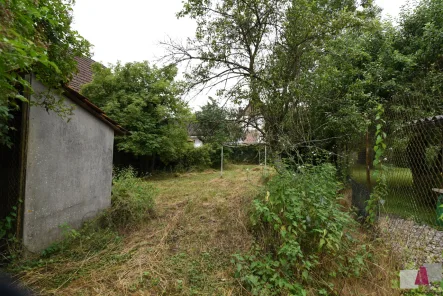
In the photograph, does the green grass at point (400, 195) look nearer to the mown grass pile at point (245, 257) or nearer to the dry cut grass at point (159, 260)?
the mown grass pile at point (245, 257)

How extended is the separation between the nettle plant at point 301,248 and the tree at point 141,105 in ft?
26.0

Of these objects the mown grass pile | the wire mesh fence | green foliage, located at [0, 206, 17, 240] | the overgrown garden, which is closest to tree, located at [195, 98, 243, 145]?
the overgrown garden

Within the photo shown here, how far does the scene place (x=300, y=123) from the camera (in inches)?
215

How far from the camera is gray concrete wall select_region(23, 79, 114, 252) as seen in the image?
373 cm

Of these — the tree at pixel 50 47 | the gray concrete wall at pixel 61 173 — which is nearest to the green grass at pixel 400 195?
the tree at pixel 50 47

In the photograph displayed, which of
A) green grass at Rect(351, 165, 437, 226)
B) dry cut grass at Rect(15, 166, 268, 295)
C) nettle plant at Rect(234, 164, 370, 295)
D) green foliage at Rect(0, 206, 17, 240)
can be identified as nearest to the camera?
nettle plant at Rect(234, 164, 370, 295)

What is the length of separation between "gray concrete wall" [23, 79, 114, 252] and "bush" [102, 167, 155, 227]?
273 mm

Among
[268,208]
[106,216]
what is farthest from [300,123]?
[106,216]

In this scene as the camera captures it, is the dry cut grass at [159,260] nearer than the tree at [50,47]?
No

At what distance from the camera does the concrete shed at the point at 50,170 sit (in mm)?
3642

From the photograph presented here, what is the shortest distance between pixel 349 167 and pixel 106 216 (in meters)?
5.22

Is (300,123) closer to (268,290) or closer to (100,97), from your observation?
(268,290)

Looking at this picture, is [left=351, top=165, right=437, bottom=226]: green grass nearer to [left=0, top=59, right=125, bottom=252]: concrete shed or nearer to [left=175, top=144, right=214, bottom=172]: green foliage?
[left=0, top=59, right=125, bottom=252]: concrete shed

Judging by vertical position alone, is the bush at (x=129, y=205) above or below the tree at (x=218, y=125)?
below
